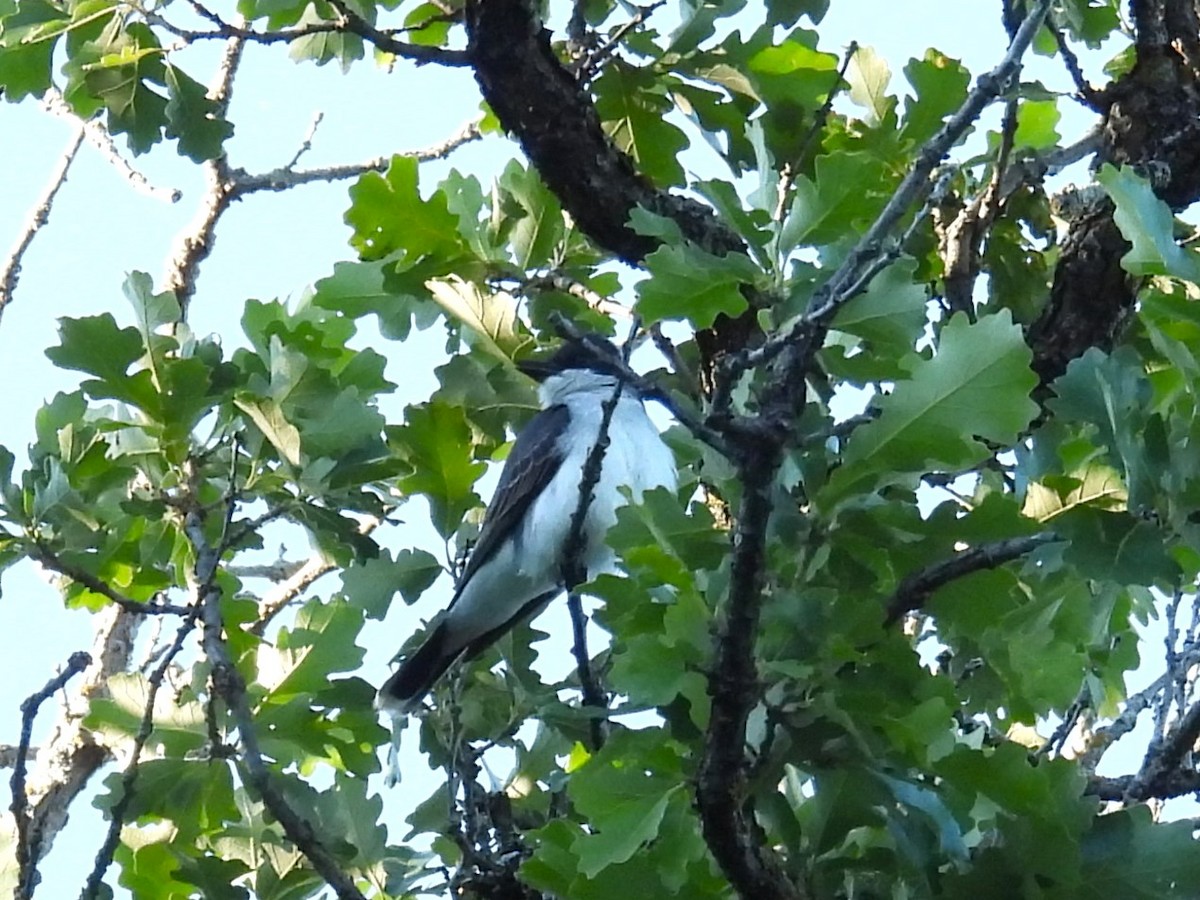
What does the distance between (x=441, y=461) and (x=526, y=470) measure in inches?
60.8

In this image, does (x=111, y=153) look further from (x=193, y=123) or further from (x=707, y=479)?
(x=707, y=479)

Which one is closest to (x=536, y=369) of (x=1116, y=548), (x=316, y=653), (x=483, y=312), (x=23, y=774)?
(x=483, y=312)

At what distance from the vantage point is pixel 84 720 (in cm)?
279

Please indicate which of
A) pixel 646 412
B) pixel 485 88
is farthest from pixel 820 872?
pixel 646 412

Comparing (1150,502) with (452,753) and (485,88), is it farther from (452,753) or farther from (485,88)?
(485,88)

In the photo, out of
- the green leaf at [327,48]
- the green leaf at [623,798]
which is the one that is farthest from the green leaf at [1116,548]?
the green leaf at [327,48]

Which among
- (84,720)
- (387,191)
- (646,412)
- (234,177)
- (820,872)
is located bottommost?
(820,872)

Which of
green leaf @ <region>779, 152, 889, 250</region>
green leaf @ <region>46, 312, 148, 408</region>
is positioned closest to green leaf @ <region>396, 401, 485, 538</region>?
green leaf @ <region>46, 312, 148, 408</region>

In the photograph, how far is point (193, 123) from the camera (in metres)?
Answer: 3.31

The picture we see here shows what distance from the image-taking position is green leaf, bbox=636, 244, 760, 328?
6.59ft

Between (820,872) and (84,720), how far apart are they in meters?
1.39

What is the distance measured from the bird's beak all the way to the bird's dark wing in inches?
17.1

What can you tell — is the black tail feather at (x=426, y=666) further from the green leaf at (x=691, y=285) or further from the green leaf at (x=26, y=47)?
the green leaf at (x=691, y=285)

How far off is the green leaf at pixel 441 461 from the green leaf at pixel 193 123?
856 mm
